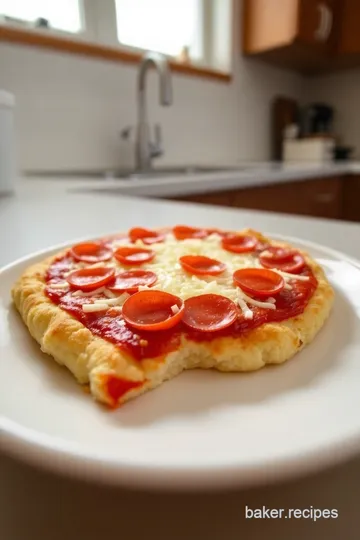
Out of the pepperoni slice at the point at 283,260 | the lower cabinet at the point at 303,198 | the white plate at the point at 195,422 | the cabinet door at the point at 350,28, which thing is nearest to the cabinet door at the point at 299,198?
the lower cabinet at the point at 303,198

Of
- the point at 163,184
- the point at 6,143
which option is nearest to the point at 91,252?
the point at 6,143

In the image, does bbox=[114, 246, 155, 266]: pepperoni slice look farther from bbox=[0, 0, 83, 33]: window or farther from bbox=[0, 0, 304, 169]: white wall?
bbox=[0, 0, 83, 33]: window

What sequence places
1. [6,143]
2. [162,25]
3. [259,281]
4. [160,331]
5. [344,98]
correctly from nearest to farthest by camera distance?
[160,331] < [259,281] < [6,143] < [162,25] < [344,98]

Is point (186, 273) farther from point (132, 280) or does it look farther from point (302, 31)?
point (302, 31)

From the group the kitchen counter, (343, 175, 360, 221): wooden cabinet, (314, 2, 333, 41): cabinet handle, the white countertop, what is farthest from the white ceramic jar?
(314, 2, 333, 41): cabinet handle

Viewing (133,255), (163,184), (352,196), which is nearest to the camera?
(133,255)

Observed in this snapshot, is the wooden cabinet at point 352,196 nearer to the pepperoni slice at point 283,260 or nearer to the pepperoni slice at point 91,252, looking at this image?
the pepperoni slice at point 283,260

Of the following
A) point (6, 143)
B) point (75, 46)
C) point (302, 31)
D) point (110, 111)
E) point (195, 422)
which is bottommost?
point (195, 422)
